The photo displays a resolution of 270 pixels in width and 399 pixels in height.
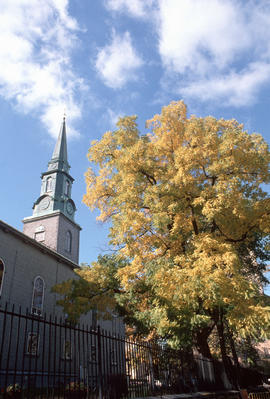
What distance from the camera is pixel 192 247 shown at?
1130 centimetres

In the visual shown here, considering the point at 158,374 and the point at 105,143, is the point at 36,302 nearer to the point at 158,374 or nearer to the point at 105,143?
the point at 105,143

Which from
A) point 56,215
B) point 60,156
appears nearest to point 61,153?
point 60,156

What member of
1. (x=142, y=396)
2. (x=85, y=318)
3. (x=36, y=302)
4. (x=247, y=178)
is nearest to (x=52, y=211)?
(x=85, y=318)

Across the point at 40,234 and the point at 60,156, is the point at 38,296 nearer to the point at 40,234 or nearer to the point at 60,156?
the point at 40,234

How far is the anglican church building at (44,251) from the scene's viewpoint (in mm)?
17141

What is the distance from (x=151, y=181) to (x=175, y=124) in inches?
104

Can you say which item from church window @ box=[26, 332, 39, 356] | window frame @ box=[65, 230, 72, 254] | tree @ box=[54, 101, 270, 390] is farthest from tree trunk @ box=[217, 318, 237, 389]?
window frame @ box=[65, 230, 72, 254]

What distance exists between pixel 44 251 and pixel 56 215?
13934mm

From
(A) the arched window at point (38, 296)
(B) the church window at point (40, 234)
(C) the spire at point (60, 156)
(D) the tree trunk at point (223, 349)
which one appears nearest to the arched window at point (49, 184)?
(C) the spire at point (60, 156)

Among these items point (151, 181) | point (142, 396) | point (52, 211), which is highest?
point (52, 211)

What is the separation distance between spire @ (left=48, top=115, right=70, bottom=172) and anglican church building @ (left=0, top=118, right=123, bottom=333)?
15cm

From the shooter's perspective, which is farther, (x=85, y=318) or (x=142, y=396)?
(x=85, y=318)

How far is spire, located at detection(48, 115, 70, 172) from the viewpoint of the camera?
1513 inches

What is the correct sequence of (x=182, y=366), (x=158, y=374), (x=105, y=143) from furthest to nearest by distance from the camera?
(x=105, y=143) → (x=182, y=366) → (x=158, y=374)
